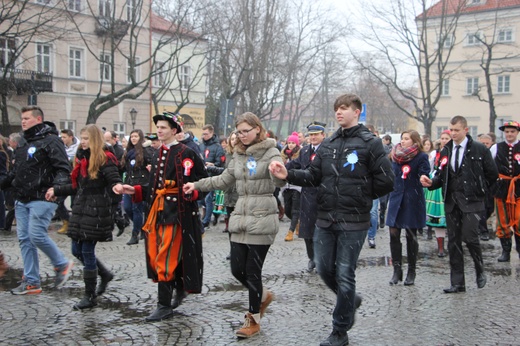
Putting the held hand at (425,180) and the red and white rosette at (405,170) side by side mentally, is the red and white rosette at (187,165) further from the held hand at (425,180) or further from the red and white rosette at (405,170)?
the red and white rosette at (405,170)

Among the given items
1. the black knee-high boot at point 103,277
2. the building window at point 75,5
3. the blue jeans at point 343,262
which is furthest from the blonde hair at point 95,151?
the building window at point 75,5

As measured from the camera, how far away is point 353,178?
5277 millimetres

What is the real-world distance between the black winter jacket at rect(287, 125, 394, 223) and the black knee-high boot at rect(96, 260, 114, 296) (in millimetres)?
2727

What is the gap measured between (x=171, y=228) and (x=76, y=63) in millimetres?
31040

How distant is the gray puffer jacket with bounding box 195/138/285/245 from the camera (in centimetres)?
561

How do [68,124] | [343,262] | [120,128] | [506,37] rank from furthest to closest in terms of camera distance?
[506,37] < [120,128] < [68,124] < [343,262]

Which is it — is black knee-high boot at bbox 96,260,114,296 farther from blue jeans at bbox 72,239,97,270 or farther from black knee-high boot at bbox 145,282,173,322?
black knee-high boot at bbox 145,282,173,322

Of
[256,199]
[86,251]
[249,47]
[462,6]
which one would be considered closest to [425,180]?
[256,199]

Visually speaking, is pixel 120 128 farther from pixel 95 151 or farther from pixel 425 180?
pixel 425 180

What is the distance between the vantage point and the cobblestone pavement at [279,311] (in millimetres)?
5543

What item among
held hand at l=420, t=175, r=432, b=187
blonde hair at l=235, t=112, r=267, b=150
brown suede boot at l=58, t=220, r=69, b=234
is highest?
blonde hair at l=235, t=112, r=267, b=150

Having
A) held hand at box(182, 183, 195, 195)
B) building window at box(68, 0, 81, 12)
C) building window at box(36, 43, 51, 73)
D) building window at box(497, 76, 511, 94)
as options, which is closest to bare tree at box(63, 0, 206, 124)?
building window at box(68, 0, 81, 12)

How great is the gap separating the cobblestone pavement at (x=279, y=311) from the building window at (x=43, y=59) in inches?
994

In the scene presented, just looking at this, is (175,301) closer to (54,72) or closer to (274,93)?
(54,72)
